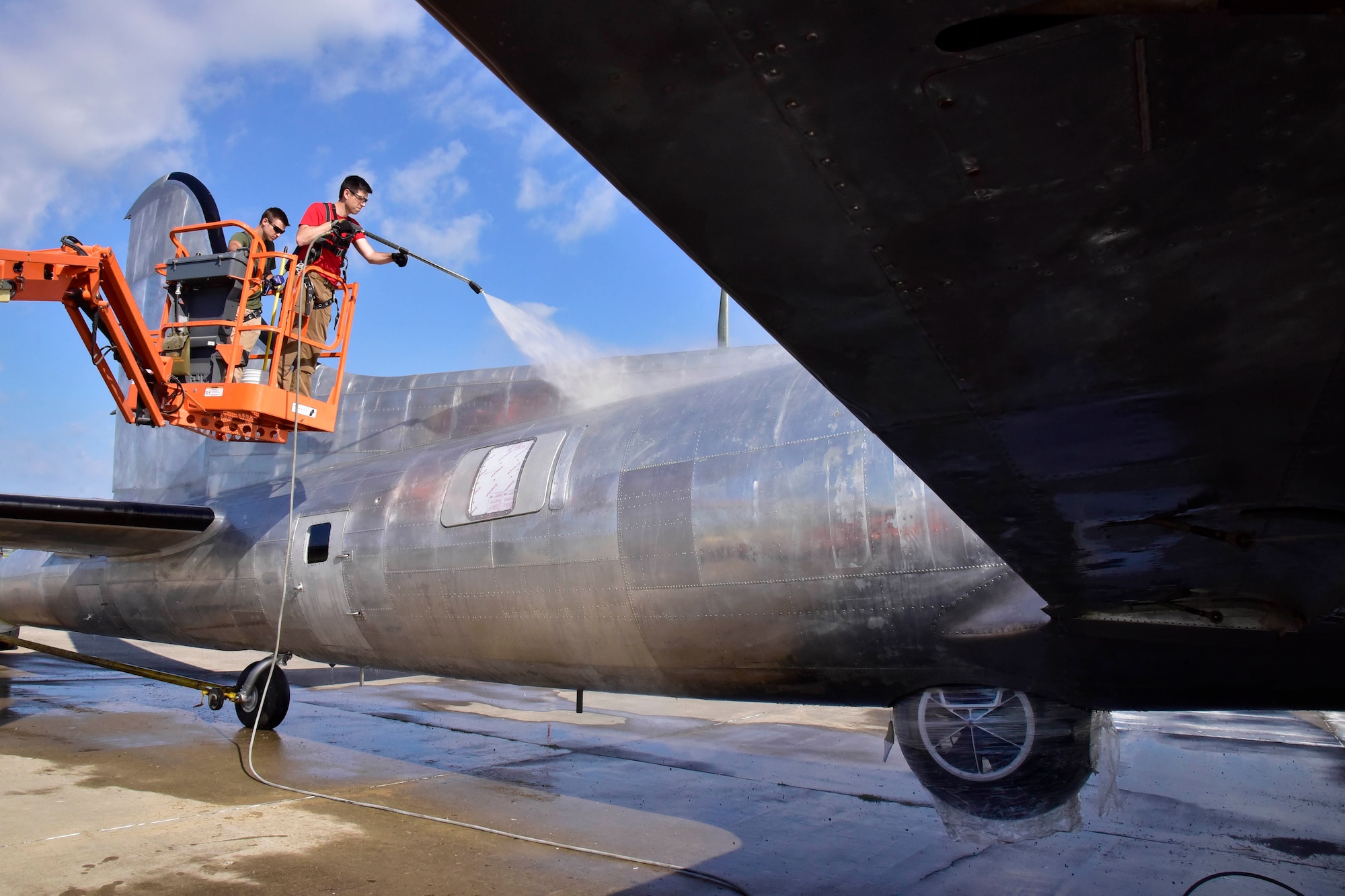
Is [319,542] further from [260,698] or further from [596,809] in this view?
[596,809]

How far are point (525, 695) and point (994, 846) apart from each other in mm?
10318

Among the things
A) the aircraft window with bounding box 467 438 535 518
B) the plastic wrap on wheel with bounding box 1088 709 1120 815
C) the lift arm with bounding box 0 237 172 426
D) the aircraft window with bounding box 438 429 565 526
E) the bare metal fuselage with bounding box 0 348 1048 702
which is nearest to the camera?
the bare metal fuselage with bounding box 0 348 1048 702

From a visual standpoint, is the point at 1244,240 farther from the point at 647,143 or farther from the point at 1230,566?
the point at 1230,566

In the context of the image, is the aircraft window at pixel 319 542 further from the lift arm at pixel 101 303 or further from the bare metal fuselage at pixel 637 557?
the lift arm at pixel 101 303

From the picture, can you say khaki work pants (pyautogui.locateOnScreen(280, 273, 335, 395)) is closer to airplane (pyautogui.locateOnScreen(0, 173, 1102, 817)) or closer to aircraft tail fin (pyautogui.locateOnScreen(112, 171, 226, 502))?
airplane (pyautogui.locateOnScreen(0, 173, 1102, 817))

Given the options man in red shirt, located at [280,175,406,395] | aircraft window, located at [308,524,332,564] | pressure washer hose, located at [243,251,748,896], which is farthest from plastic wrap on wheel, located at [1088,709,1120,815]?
man in red shirt, located at [280,175,406,395]

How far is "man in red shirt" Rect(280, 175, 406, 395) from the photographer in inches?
345

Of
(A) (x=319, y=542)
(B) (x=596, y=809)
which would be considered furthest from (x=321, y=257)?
(B) (x=596, y=809)

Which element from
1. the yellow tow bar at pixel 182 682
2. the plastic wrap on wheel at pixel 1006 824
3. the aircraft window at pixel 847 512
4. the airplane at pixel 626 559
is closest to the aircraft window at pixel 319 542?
the airplane at pixel 626 559

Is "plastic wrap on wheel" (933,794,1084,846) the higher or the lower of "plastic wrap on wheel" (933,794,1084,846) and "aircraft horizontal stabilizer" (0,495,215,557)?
the lower

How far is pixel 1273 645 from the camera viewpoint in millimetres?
4023

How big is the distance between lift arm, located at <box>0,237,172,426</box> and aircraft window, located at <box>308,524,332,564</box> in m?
2.10

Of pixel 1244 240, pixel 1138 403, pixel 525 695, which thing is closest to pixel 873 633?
pixel 1138 403

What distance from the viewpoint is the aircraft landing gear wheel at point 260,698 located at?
32.8 feet
